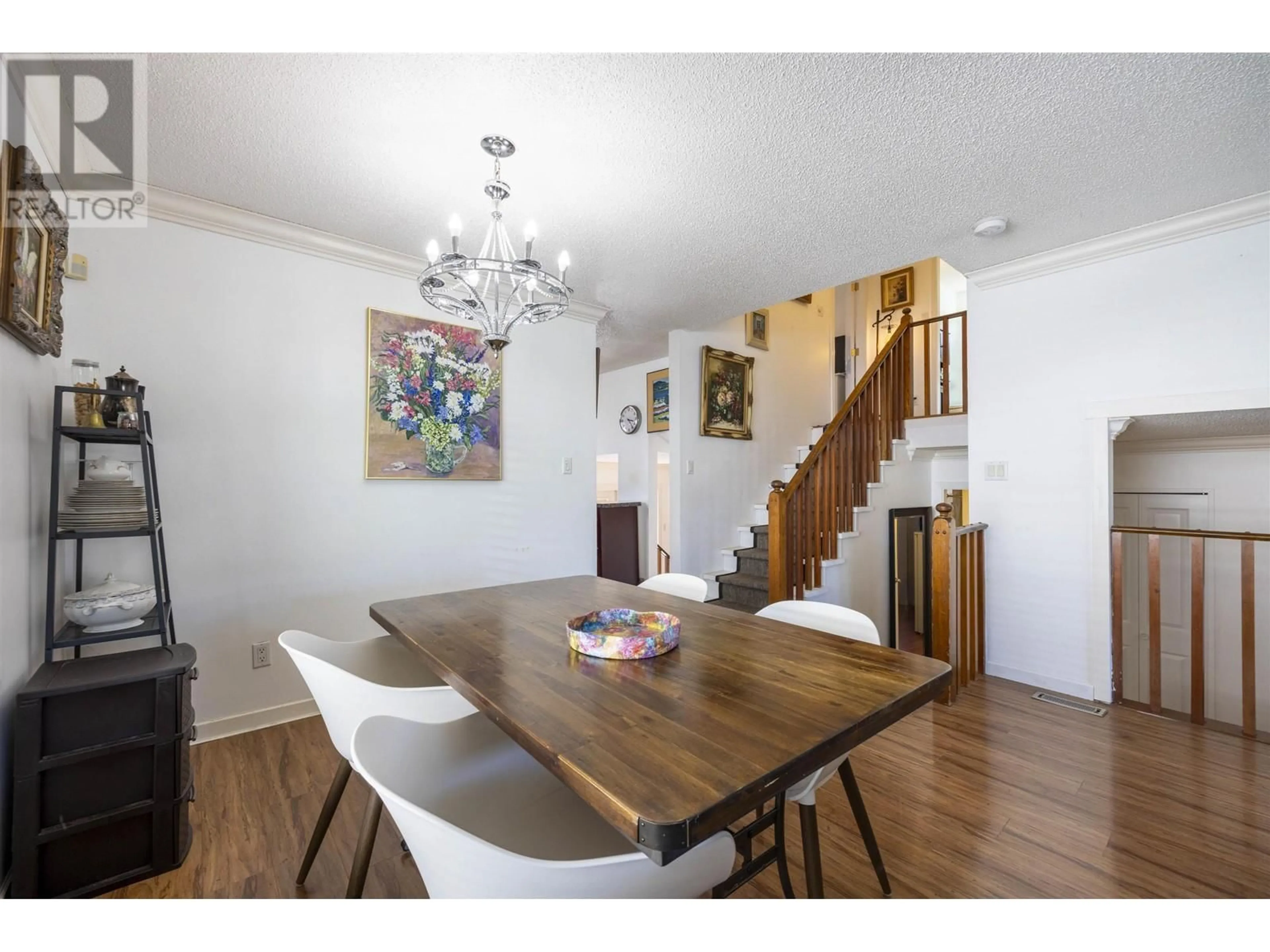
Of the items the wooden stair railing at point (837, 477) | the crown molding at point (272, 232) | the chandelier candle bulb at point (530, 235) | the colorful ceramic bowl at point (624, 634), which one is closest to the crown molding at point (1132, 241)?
the wooden stair railing at point (837, 477)

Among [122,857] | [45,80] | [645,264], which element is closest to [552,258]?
[645,264]

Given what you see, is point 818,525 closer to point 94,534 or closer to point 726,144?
point 726,144

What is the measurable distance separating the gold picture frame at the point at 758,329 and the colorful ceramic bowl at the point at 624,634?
12.1 ft

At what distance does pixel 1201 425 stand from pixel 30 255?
4.98m

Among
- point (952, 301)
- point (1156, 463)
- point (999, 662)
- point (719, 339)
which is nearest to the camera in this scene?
point (999, 662)

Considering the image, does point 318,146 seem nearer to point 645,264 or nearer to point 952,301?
point 645,264

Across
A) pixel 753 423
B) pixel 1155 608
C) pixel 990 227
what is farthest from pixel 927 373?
pixel 1155 608

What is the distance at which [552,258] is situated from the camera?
9.53 ft

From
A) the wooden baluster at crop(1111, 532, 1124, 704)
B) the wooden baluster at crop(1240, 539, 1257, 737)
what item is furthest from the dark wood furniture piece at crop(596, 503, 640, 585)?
the wooden baluster at crop(1240, 539, 1257, 737)

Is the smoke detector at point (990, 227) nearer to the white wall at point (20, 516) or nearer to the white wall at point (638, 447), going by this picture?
the white wall at point (638, 447)

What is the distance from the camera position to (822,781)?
1.20m

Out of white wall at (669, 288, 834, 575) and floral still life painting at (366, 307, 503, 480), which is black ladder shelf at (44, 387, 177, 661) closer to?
floral still life painting at (366, 307, 503, 480)

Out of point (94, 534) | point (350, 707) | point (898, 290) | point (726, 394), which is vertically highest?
point (898, 290)
